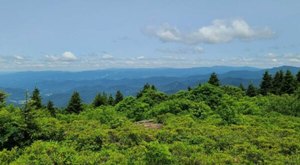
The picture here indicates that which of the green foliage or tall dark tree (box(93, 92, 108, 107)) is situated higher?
the green foliage

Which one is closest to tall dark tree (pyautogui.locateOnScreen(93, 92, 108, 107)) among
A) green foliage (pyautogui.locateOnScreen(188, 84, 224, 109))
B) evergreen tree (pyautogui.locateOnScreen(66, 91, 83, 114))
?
evergreen tree (pyautogui.locateOnScreen(66, 91, 83, 114))

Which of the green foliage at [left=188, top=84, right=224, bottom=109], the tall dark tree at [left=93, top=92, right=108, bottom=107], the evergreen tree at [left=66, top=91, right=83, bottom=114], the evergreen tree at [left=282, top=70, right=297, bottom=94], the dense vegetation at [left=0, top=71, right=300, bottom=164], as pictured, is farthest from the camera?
the tall dark tree at [left=93, top=92, right=108, bottom=107]

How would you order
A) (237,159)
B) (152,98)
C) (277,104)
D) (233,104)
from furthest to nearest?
(152,98) < (277,104) < (233,104) < (237,159)

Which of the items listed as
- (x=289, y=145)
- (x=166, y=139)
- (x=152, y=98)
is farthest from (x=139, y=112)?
(x=289, y=145)

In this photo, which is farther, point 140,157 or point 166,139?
point 166,139

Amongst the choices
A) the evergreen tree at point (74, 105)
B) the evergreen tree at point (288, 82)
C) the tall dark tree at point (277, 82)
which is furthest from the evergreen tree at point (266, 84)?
the evergreen tree at point (74, 105)

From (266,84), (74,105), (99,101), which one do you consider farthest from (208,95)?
(266,84)

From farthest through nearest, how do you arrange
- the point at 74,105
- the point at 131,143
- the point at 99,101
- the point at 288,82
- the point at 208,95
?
the point at 99,101
the point at 288,82
the point at 74,105
the point at 208,95
the point at 131,143

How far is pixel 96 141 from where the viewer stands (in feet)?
59.1

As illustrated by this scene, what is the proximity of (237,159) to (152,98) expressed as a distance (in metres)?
28.9

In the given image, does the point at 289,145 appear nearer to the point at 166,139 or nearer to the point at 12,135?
the point at 166,139

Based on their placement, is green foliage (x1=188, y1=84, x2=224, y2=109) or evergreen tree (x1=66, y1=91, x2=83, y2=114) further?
evergreen tree (x1=66, y1=91, x2=83, y2=114)

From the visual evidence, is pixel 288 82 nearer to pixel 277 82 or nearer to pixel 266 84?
pixel 277 82

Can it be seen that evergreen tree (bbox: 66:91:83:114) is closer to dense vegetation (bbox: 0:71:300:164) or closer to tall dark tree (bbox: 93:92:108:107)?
tall dark tree (bbox: 93:92:108:107)
